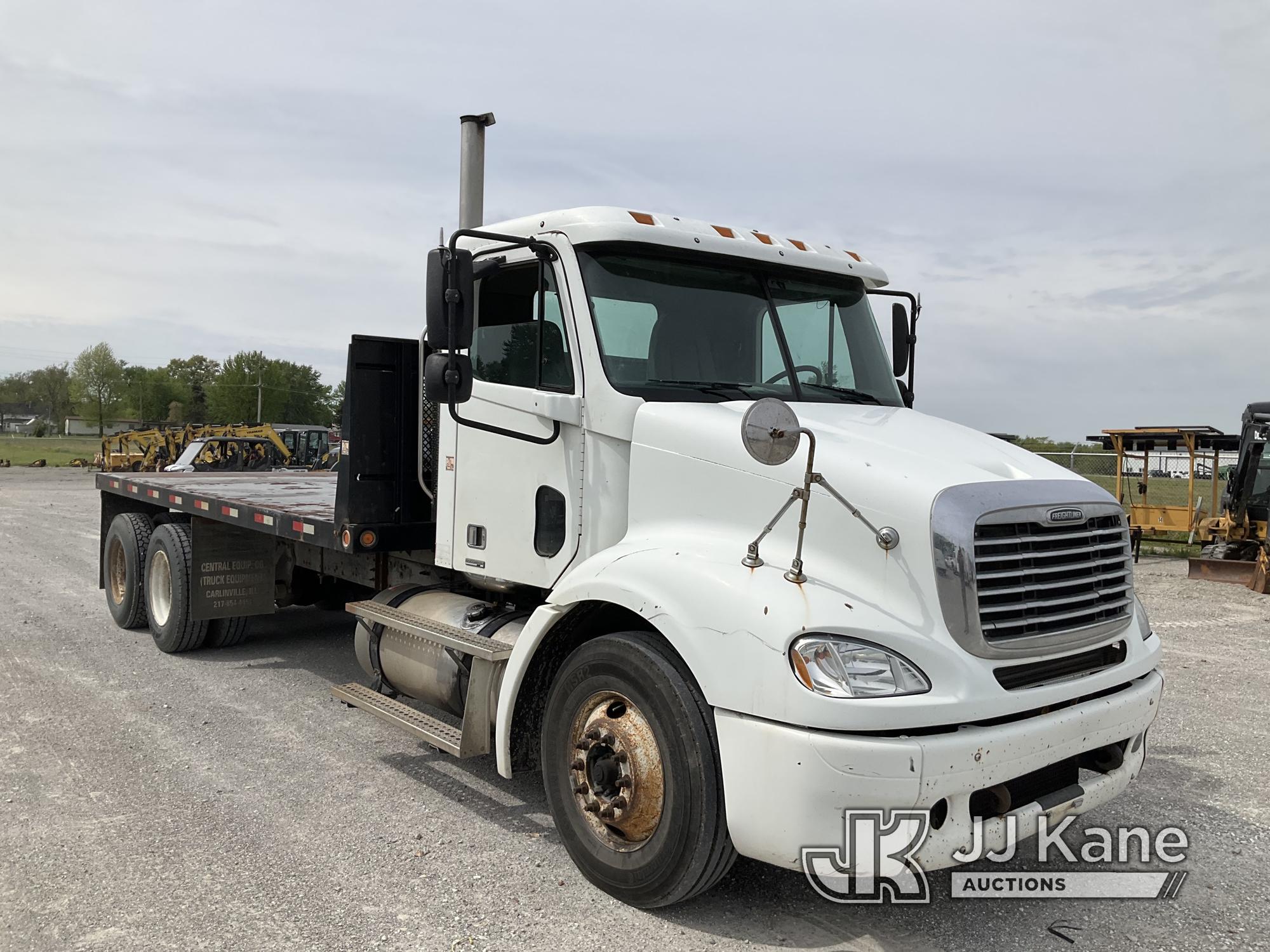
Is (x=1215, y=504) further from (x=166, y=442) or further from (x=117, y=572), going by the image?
(x=166, y=442)

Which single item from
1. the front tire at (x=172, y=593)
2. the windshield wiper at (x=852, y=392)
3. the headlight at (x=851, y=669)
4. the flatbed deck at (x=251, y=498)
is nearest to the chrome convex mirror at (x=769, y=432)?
the headlight at (x=851, y=669)

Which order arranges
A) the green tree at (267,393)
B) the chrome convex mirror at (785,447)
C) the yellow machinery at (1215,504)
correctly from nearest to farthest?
the chrome convex mirror at (785,447)
the yellow machinery at (1215,504)
the green tree at (267,393)

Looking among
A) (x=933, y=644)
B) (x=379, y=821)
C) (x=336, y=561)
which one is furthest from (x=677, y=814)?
(x=336, y=561)

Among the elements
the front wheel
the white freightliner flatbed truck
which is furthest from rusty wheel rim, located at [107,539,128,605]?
the front wheel

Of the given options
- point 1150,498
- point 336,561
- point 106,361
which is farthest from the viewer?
point 106,361

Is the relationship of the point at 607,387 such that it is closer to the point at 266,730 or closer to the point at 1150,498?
the point at 266,730

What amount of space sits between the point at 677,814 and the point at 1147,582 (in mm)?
12466

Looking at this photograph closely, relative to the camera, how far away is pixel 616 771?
3.60 metres

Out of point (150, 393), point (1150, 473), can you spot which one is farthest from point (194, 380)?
point (1150, 473)

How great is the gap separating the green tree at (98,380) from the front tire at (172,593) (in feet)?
324

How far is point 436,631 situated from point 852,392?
7.59 feet

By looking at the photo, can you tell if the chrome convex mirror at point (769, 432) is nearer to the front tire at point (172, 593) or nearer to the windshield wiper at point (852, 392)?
the windshield wiper at point (852, 392)

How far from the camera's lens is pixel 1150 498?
2298 centimetres

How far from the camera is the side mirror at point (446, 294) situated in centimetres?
399
